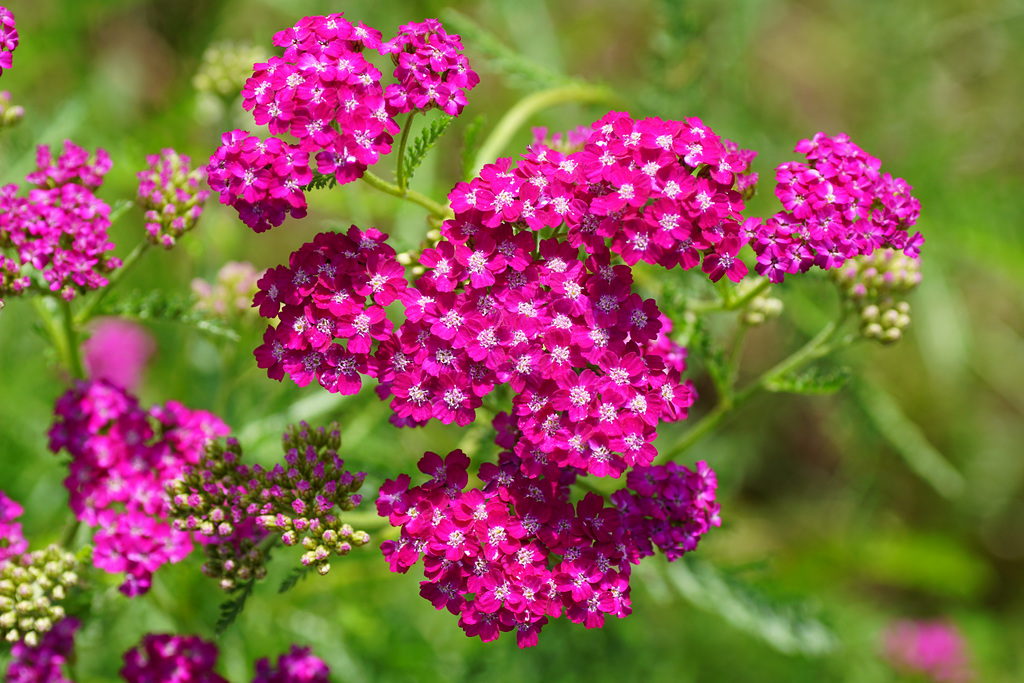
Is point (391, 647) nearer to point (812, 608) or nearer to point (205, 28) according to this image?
point (812, 608)

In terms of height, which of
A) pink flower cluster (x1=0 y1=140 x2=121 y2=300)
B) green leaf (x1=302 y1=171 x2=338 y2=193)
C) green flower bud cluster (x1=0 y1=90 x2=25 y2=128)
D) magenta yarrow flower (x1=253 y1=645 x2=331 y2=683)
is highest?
green flower bud cluster (x1=0 y1=90 x2=25 y2=128)

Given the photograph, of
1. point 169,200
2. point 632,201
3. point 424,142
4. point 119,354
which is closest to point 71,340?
point 169,200

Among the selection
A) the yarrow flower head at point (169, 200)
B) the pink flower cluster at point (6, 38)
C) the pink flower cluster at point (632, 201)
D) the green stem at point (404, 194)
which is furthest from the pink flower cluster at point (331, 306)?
the pink flower cluster at point (6, 38)

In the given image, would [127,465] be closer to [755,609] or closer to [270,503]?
[270,503]

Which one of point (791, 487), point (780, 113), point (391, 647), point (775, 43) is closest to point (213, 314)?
point (391, 647)

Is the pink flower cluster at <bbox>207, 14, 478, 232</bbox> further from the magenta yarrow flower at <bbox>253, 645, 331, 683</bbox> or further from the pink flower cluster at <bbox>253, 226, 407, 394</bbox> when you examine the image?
the magenta yarrow flower at <bbox>253, 645, 331, 683</bbox>

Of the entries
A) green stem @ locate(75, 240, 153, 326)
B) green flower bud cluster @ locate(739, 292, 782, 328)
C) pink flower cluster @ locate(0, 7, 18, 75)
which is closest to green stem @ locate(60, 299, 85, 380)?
green stem @ locate(75, 240, 153, 326)
